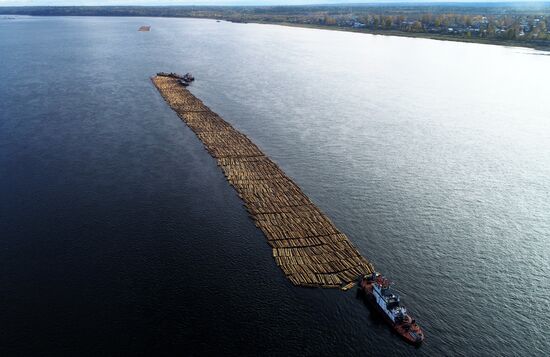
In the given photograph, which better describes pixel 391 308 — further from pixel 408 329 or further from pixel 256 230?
pixel 256 230

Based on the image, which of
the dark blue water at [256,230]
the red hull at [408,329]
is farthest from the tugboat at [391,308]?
the dark blue water at [256,230]

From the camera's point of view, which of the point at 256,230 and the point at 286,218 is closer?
the point at 256,230

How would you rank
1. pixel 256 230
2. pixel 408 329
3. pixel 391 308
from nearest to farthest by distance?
pixel 408 329 < pixel 391 308 < pixel 256 230

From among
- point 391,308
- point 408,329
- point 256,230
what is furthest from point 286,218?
point 408,329

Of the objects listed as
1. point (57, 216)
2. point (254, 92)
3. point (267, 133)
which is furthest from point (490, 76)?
point (57, 216)

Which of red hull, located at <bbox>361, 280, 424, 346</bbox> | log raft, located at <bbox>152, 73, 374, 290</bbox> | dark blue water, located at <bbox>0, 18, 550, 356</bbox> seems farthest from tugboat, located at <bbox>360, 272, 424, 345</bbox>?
log raft, located at <bbox>152, 73, 374, 290</bbox>

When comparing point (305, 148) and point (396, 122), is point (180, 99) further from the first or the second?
point (396, 122)
